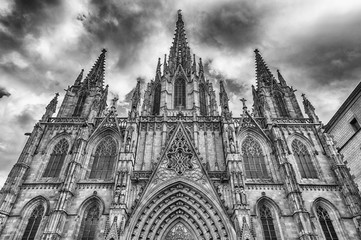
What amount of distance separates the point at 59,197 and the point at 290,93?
26640mm

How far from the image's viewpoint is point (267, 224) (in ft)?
58.5

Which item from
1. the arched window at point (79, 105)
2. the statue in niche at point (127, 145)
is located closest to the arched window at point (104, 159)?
the statue in niche at point (127, 145)

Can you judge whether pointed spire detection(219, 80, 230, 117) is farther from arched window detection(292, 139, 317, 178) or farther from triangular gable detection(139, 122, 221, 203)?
arched window detection(292, 139, 317, 178)

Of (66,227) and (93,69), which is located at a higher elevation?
(93,69)

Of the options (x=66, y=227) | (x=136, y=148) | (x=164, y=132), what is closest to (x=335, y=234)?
(x=164, y=132)

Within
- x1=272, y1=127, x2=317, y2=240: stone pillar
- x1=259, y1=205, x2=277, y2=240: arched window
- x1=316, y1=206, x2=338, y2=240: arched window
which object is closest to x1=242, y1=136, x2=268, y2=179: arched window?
x1=272, y1=127, x2=317, y2=240: stone pillar

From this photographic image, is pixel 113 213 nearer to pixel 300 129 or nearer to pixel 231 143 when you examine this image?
pixel 231 143

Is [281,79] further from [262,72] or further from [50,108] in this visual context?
[50,108]

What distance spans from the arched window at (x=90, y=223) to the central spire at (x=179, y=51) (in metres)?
18.9

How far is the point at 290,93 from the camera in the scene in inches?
1118

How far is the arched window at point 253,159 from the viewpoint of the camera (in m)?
20.9

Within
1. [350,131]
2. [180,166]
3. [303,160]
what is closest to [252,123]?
[303,160]

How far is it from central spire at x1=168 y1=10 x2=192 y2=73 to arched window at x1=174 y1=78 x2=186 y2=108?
6.96ft

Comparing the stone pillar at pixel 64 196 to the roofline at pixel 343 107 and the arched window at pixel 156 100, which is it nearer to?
the arched window at pixel 156 100
